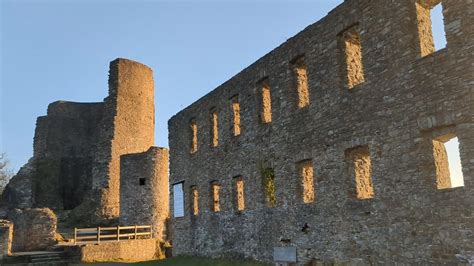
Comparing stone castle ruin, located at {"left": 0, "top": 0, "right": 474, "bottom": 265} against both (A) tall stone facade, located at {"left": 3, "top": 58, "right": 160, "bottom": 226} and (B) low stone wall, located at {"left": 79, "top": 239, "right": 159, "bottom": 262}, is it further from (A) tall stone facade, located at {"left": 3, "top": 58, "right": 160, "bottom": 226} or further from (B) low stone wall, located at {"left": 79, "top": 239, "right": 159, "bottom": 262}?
(A) tall stone facade, located at {"left": 3, "top": 58, "right": 160, "bottom": 226}

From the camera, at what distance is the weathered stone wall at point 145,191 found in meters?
30.2

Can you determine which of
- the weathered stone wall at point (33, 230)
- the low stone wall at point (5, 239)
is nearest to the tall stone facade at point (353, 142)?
the low stone wall at point (5, 239)

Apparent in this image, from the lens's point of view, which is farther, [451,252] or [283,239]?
[283,239]

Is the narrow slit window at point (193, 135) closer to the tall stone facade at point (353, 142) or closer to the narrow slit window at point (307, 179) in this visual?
the tall stone facade at point (353, 142)

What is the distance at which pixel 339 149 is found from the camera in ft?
40.7

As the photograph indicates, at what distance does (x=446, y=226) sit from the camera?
9281mm

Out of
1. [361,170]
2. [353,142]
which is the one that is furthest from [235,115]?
[353,142]

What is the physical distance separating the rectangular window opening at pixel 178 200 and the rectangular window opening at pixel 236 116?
587cm

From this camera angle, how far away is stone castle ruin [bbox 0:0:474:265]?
9547mm

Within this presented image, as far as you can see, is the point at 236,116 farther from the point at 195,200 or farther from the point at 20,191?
the point at 20,191

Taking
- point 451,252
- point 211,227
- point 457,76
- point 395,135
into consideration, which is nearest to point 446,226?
point 451,252

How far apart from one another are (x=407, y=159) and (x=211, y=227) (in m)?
11.1

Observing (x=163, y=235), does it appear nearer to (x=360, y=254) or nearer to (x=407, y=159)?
(x=360, y=254)

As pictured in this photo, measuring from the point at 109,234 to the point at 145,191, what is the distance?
4268mm
